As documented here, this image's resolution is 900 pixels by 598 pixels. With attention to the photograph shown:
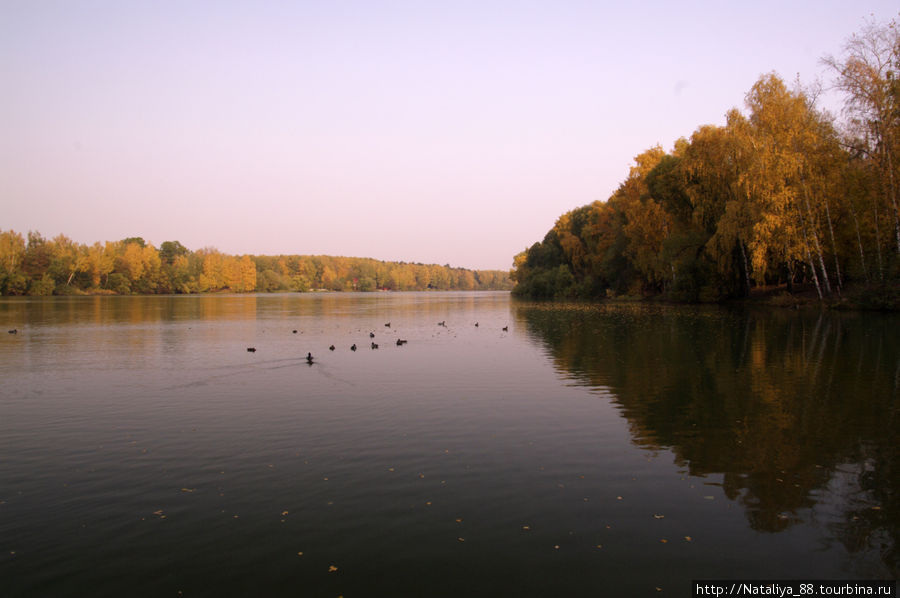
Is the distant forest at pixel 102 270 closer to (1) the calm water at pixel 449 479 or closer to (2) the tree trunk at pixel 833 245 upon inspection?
(1) the calm water at pixel 449 479

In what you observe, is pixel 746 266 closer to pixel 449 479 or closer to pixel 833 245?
pixel 833 245

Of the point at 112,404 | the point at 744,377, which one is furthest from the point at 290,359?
the point at 744,377

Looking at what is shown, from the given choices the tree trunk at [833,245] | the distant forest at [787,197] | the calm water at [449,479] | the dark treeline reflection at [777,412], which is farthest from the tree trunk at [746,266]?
the calm water at [449,479]

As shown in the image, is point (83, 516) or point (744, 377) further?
point (744, 377)

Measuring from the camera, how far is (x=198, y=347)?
29.0 metres

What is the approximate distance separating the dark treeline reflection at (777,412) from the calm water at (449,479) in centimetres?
7

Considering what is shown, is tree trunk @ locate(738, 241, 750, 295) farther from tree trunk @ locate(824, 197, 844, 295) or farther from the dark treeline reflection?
the dark treeline reflection

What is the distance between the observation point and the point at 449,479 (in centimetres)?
905

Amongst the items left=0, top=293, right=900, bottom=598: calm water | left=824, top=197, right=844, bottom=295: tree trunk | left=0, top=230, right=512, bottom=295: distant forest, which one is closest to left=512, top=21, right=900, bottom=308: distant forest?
left=824, top=197, right=844, bottom=295: tree trunk

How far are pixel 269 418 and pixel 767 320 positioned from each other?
36.4 m

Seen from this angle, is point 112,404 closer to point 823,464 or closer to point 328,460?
point 328,460

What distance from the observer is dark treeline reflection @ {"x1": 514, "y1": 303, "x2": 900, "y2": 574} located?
7797 mm

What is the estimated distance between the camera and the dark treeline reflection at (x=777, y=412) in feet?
25.6

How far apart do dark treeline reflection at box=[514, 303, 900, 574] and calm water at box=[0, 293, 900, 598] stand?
0.23 ft
